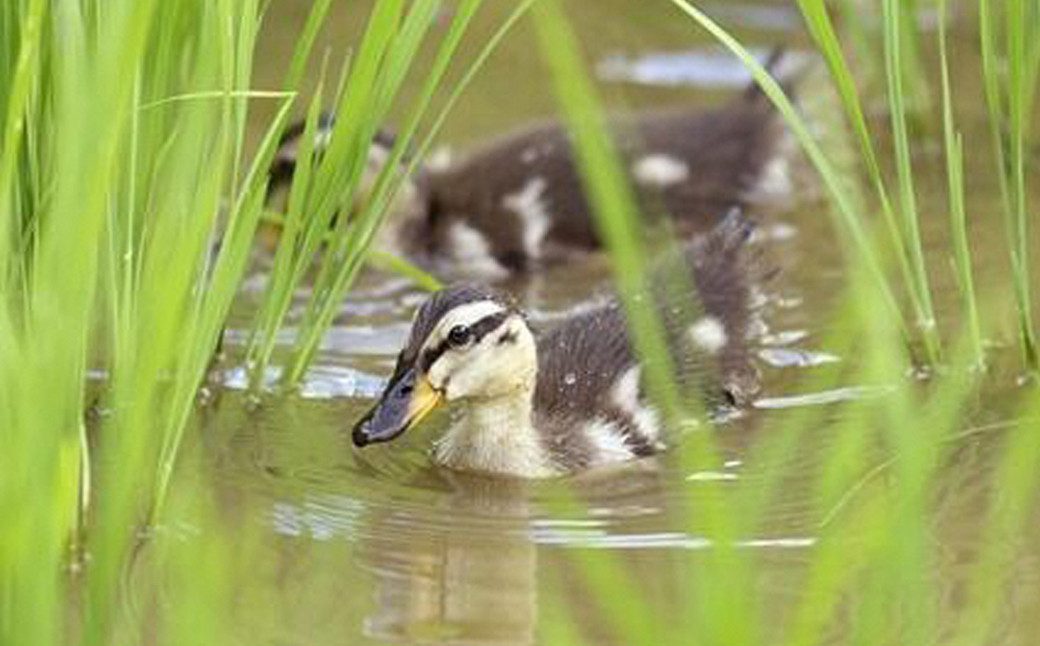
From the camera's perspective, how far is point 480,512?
3.61 meters

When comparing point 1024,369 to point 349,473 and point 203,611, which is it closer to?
point 349,473

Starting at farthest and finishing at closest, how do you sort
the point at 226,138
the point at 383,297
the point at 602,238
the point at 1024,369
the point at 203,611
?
1. the point at 602,238
2. the point at 383,297
3. the point at 1024,369
4. the point at 226,138
5. the point at 203,611

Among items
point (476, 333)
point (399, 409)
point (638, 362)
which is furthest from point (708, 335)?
point (399, 409)

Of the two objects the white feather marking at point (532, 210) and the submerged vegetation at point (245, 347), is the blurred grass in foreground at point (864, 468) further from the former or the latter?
the white feather marking at point (532, 210)

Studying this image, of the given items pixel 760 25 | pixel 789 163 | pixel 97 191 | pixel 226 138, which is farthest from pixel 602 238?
pixel 97 191

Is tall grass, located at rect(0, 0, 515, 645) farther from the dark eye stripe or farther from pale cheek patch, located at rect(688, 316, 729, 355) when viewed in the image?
pale cheek patch, located at rect(688, 316, 729, 355)

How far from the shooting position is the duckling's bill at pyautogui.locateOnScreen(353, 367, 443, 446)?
A: 145 inches

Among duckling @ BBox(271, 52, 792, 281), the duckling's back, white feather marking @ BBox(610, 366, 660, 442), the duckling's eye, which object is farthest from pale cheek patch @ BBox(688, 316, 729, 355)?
duckling @ BBox(271, 52, 792, 281)

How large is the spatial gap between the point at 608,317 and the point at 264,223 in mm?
1094

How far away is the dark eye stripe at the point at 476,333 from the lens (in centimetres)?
373

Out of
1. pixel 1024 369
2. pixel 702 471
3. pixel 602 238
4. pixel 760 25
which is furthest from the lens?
pixel 760 25

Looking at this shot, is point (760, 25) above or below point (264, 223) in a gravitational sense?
above

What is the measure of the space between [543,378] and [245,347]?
1.53 ft

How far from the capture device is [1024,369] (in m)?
3.99
